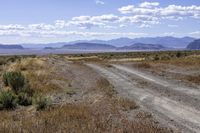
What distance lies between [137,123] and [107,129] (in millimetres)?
1429

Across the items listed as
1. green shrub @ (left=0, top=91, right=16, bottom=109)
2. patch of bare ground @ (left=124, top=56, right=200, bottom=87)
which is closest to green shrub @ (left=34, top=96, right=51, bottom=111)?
green shrub @ (left=0, top=91, right=16, bottom=109)

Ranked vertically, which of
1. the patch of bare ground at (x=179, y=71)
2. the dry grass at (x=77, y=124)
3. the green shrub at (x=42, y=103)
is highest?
the dry grass at (x=77, y=124)

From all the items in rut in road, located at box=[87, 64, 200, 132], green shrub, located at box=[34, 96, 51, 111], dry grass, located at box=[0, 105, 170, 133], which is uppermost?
dry grass, located at box=[0, 105, 170, 133]

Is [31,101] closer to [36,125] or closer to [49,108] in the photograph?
[49,108]

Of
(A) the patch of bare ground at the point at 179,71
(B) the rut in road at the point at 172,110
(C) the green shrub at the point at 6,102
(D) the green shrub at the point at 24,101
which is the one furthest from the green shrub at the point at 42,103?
(A) the patch of bare ground at the point at 179,71

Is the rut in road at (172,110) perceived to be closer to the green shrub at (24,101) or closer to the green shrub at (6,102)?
the green shrub at (24,101)

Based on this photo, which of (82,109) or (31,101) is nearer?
(82,109)

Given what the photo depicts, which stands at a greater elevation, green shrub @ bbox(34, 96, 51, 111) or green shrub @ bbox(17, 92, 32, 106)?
green shrub @ bbox(34, 96, 51, 111)

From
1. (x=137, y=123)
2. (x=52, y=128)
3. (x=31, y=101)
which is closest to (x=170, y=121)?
(x=137, y=123)

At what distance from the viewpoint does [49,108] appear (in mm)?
15031

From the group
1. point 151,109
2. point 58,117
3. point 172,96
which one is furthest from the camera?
point 172,96

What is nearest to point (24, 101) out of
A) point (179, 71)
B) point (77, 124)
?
point (77, 124)

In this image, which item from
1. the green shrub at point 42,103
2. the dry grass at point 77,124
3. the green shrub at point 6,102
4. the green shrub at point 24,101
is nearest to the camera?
the dry grass at point 77,124

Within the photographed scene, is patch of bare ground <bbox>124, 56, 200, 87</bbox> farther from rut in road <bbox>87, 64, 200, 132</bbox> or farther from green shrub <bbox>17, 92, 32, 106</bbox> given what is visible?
green shrub <bbox>17, 92, 32, 106</bbox>
